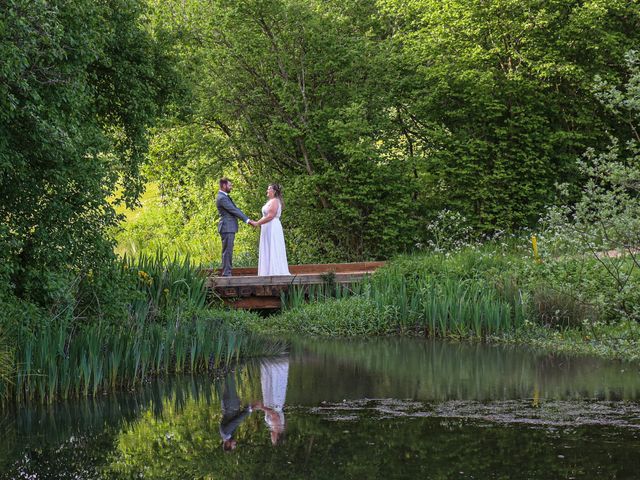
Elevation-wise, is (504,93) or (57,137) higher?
(504,93)

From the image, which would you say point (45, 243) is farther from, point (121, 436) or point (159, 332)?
point (121, 436)

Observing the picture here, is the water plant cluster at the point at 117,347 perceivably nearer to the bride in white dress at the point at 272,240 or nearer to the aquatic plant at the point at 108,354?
the aquatic plant at the point at 108,354

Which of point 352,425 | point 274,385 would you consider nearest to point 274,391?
point 274,385

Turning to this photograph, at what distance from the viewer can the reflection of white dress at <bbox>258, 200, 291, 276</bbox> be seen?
1784 centimetres

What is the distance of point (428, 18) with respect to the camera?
70.5 feet

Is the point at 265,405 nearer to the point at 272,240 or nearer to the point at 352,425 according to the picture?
the point at 352,425

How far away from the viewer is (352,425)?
26.7 feet

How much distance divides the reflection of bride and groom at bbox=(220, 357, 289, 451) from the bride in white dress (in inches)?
239

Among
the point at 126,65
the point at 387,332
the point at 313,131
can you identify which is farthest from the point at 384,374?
the point at 313,131

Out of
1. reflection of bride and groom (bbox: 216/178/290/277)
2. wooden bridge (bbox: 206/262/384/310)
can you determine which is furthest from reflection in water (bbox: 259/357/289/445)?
reflection of bride and groom (bbox: 216/178/290/277)

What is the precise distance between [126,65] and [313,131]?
9.54m

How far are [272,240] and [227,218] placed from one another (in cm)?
101

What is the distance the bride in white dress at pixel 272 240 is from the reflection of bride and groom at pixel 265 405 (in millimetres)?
6064

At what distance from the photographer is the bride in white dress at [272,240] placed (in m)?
17.8
